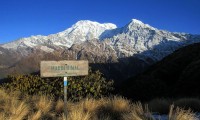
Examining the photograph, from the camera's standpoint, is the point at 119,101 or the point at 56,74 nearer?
the point at 56,74

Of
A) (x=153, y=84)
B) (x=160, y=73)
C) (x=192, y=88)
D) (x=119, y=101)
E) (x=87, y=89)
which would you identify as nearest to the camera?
(x=119, y=101)

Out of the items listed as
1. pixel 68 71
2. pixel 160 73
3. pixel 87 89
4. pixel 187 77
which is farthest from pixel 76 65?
pixel 160 73

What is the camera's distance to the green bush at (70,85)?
19562 mm

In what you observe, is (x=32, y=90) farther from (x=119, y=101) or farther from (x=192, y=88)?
(x=192, y=88)

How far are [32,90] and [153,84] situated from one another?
2247 cm

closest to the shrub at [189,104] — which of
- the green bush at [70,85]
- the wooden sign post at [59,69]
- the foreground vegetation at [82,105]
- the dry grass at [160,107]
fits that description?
the foreground vegetation at [82,105]

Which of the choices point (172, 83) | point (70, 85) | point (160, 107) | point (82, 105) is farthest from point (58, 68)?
point (172, 83)

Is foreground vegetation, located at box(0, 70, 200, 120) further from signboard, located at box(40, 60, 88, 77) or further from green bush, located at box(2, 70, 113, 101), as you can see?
signboard, located at box(40, 60, 88, 77)

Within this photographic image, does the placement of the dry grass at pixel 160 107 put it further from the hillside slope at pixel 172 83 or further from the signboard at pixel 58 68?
the hillside slope at pixel 172 83

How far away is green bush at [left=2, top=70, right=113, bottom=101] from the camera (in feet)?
64.2

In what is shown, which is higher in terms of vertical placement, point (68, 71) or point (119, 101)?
point (68, 71)

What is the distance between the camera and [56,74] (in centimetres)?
1029

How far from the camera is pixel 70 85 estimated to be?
19.7 meters

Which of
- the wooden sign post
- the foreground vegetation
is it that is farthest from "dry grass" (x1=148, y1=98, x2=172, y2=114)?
the wooden sign post
